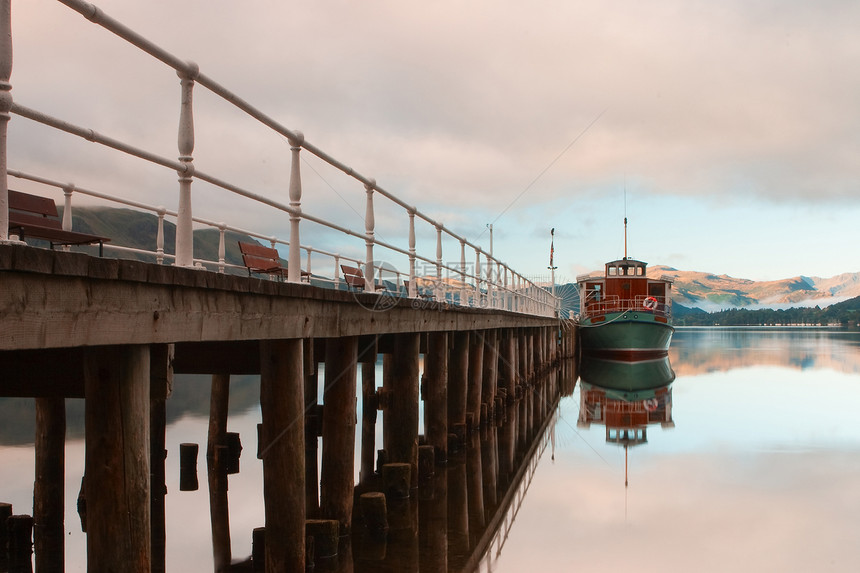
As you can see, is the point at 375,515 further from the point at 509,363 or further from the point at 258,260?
the point at 509,363

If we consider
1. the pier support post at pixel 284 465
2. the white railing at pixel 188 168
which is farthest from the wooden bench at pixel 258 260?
the pier support post at pixel 284 465

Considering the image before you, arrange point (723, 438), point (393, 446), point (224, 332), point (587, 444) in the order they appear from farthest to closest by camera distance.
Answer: point (723, 438) < point (587, 444) < point (393, 446) < point (224, 332)

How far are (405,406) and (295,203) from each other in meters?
4.77

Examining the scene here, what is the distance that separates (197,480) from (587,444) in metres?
8.74

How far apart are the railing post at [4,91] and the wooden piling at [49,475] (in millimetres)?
5991

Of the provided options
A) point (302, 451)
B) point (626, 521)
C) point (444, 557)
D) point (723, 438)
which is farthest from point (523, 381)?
point (302, 451)

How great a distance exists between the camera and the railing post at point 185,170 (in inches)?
181

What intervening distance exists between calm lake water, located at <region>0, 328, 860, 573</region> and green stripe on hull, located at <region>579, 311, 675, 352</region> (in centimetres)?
1485

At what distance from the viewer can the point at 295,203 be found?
607cm

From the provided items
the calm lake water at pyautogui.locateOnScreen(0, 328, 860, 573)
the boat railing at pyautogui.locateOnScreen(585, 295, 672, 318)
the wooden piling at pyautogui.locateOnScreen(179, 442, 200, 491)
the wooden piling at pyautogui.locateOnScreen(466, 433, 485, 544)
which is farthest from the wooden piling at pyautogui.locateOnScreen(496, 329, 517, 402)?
the boat railing at pyautogui.locateOnScreen(585, 295, 672, 318)

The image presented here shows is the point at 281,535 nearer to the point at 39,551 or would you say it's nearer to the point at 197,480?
the point at 39,551

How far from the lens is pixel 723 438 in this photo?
18031 millimetres

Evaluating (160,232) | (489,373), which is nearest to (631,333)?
(489,373)

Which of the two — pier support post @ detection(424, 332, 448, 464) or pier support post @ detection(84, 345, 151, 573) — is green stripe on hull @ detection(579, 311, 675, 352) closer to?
pier support post @ detection(424, 332, 448, 464)
